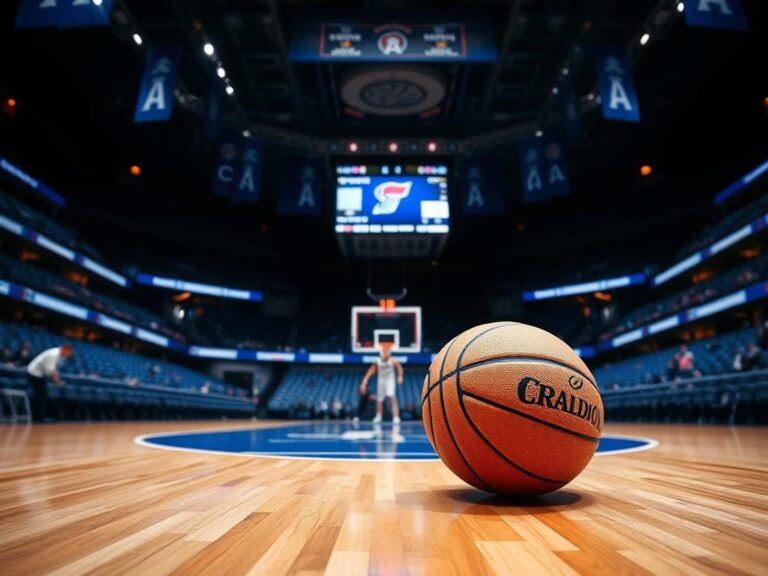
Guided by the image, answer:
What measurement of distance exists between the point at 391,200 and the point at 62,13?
28.6 feet

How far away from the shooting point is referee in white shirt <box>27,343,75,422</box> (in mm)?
7742

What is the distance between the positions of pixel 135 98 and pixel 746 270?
20.6 metres

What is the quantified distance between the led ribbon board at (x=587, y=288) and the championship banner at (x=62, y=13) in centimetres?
2194

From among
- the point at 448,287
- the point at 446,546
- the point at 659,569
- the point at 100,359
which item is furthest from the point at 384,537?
the point at 448,287

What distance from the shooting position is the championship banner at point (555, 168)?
14242 mm

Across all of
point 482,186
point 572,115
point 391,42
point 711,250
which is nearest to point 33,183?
point 391,42

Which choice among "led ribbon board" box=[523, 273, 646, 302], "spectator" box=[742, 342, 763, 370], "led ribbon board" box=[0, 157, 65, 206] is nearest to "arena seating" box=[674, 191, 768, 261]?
"led ribbon board" box=[523, 273, 646, 302]

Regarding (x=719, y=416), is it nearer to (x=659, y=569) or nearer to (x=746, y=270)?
(x=746, y=270)

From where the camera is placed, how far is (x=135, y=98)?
1664 centimetres

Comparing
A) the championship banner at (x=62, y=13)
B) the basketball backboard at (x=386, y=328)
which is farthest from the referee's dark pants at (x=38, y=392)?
the basketball backboard at (x=386, y=328)

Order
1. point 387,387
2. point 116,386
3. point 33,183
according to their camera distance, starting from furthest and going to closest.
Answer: point 33,183 → point 116,386 → point 387,387

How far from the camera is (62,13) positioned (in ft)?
27.4

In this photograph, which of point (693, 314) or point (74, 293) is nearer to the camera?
point (693, 314)

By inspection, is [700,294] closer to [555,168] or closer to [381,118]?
[555,168]
